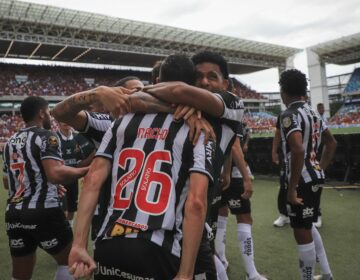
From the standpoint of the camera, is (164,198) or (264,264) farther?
(264,264)

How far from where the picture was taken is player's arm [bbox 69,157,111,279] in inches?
59.7

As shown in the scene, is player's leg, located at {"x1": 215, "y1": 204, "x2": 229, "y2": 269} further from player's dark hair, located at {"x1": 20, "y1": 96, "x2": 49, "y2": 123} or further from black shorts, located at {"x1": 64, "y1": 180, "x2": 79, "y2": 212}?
black shorts, located at {"x1": 64, "y1": 180, "x2": 79, "y2": 212}

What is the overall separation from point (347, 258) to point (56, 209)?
12.1ft

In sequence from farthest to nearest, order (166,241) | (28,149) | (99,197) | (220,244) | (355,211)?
(355,211)
(220,244)
(28,149)
(99,197)
(166,241)

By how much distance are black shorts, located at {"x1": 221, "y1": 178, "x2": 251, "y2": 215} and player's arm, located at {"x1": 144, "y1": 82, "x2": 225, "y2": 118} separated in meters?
2.72

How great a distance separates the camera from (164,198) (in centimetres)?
153

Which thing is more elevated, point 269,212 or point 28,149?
point 28,149

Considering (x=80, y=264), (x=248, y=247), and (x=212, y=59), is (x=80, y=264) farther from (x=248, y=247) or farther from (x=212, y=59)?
(x=248, y=247)

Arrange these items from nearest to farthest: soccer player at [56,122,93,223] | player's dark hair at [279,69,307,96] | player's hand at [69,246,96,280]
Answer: player's hand at [69,246,96,280]
player's dark hair at [279,69,307,96]
soccer player at [56,122,93,223]

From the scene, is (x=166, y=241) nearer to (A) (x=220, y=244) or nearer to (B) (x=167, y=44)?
(A) (x=220, y=244)

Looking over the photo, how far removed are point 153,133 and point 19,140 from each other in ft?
6.63

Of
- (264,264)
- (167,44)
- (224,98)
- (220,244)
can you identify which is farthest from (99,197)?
(167,44)

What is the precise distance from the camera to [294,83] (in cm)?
345

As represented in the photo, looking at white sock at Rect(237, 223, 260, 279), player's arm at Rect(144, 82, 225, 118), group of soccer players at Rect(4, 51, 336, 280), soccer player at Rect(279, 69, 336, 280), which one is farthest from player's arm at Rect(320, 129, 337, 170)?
player's arm at Rect(144, 82, 225, 118)
